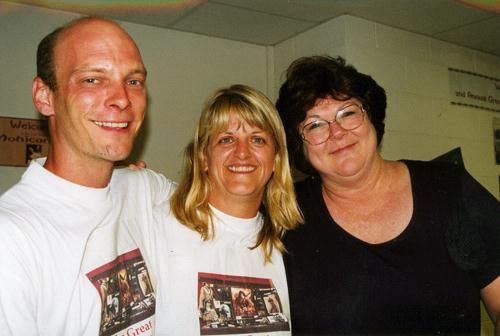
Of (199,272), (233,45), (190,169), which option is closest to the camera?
(199,272)

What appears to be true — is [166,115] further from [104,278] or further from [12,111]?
[104,278]

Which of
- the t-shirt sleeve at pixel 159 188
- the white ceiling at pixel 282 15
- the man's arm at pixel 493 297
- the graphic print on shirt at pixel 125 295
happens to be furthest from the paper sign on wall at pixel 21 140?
the man's arm at pixel 493 297

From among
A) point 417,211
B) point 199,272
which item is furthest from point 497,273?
point 199,272

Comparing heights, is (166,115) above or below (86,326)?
above

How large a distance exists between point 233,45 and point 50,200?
2.65 metres

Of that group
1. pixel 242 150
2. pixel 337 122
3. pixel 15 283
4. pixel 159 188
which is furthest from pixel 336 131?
pixel 15 283

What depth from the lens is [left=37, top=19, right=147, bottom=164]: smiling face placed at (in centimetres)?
126

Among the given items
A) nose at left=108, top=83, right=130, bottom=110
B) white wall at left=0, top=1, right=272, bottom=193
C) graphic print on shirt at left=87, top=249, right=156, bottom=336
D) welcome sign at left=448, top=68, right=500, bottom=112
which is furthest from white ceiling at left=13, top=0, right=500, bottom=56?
graphic print on shirt at left=87, top=249, right=156, bottom=336

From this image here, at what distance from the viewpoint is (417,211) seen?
1570 mm

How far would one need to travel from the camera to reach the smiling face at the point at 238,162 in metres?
1.65

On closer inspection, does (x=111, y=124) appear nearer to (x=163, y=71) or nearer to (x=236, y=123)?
(x=236, y=123)

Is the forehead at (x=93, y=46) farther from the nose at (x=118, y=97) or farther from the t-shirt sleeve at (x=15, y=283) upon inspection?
the t-shirt sleeve at (x=15, y=283)

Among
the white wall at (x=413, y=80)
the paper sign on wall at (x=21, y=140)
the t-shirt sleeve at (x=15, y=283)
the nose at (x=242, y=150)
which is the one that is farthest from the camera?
the white wall at (x=413, y=80)

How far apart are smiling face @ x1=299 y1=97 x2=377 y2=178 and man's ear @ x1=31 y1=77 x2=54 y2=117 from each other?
849 millimetres
